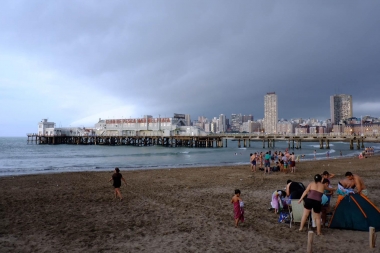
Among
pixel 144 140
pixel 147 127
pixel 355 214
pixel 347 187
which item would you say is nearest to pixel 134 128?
pixel 147 127

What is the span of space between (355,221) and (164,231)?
14.8 feet

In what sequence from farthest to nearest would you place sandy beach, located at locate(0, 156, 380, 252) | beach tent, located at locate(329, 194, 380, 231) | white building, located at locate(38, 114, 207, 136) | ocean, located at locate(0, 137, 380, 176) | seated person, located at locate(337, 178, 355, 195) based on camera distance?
white building, located at locate(38, 114, 207, 136) < ocean, located at locate(0, 137, 380, 176) < seated person, located at locate(337, 178, 355, 195) < beach tent, located at locate(329, 194, 380, 231) < sandy beach, located at locate(0, 156, 380, 252)

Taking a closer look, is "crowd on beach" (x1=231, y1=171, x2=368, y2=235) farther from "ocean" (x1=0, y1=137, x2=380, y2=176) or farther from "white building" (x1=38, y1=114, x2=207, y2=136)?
"white building" (x1=38, y1=114, x2=207, y2=136)

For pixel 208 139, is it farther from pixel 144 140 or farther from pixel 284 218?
pixel 284 218

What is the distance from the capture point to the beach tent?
20.7 ft

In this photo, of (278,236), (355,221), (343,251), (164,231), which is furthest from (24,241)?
(355,221)

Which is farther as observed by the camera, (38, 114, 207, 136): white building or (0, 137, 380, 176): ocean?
(38, 114, 207, 136): white building

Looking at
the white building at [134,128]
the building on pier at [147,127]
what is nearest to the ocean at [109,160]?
the building on pier at [147,127]

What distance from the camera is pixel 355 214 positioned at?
6.42 metres

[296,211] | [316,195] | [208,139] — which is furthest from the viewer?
[208,139]

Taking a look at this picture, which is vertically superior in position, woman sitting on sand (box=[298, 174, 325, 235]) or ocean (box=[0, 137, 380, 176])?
woman sitting on sand (box=[298, 174, 325, 235])

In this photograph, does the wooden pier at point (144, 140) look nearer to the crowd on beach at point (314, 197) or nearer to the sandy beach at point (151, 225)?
the sandy beach at point (151, 225)

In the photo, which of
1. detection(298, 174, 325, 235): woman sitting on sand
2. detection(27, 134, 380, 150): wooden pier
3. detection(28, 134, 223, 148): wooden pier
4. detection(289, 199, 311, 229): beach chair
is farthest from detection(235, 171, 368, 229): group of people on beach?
detection(28, 134, 223, 148): wooden pier

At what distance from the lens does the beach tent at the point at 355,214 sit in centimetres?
631
